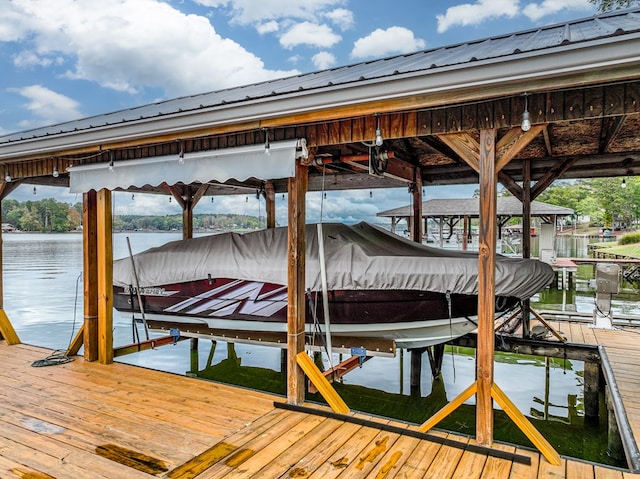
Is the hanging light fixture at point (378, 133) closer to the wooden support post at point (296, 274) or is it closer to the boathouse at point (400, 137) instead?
the boathouse at point (400, 137)

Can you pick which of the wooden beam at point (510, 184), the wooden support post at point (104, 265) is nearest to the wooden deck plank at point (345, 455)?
the wooden support post at point (104, 265)

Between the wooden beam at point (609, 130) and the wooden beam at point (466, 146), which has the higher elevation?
the wooden beam at point (609, 130)

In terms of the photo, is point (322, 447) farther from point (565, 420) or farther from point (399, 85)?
point (565, 420)

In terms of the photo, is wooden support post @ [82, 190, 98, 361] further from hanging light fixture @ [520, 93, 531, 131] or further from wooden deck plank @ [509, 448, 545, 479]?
hanging light fixture @ [520, 93, 531, 131]

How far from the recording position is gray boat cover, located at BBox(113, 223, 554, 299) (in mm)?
4254

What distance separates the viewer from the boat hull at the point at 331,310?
4449mm

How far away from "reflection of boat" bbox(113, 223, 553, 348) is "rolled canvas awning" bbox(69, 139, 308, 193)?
1.41 m

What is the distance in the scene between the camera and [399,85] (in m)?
2.65

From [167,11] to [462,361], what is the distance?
1387 inches

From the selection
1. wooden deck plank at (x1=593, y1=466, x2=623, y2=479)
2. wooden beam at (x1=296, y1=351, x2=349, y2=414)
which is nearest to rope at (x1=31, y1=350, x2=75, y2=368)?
wooden beam at (x1=296, y1=351, x2=349, y2=414)

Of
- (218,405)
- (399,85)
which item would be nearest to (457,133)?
(399,85)

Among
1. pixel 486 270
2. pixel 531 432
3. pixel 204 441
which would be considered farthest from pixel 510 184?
pixel 204 441

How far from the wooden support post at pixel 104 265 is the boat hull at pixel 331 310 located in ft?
2.66

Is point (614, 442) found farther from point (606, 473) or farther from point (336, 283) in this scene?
point (336, 283)
